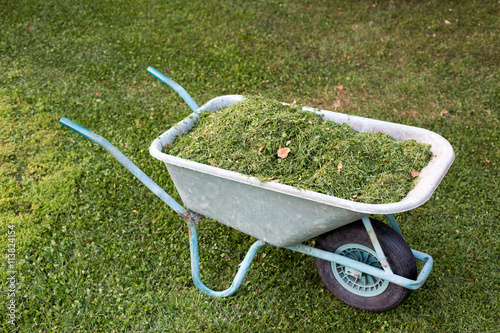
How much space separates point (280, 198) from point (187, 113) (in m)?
2.63

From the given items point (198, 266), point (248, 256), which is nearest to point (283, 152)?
point (248, 256)

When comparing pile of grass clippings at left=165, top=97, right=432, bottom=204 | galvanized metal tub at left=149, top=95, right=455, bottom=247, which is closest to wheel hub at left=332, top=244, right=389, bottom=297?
galvanized metal tub at left=149, top=95, right=455, bottom=247

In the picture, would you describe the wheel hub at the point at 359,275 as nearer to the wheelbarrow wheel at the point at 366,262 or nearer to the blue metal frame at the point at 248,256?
the wheelbarrow wheel at the point at 366,262

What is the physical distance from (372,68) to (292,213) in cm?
370

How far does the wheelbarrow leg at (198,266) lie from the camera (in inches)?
97.7

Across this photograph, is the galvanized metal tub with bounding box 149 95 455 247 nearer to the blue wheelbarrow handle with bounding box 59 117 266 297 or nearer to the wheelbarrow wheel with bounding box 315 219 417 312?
the blue wheelbarrow handle with bounding box 59 117 266 297

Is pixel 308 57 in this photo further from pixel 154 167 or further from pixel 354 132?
pixel 354 132

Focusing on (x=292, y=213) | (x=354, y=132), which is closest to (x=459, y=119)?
(x=354, y=132)

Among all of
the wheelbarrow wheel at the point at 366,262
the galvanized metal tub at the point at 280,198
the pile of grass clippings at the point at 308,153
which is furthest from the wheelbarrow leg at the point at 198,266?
the pile of grass clippings at the point at 308,153

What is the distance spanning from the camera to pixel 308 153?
2.12 meters

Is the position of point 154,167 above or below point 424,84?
below

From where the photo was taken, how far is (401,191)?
2.00 metres

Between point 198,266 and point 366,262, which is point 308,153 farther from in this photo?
point 198,266

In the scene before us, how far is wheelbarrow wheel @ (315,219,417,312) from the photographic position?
2227 mm
